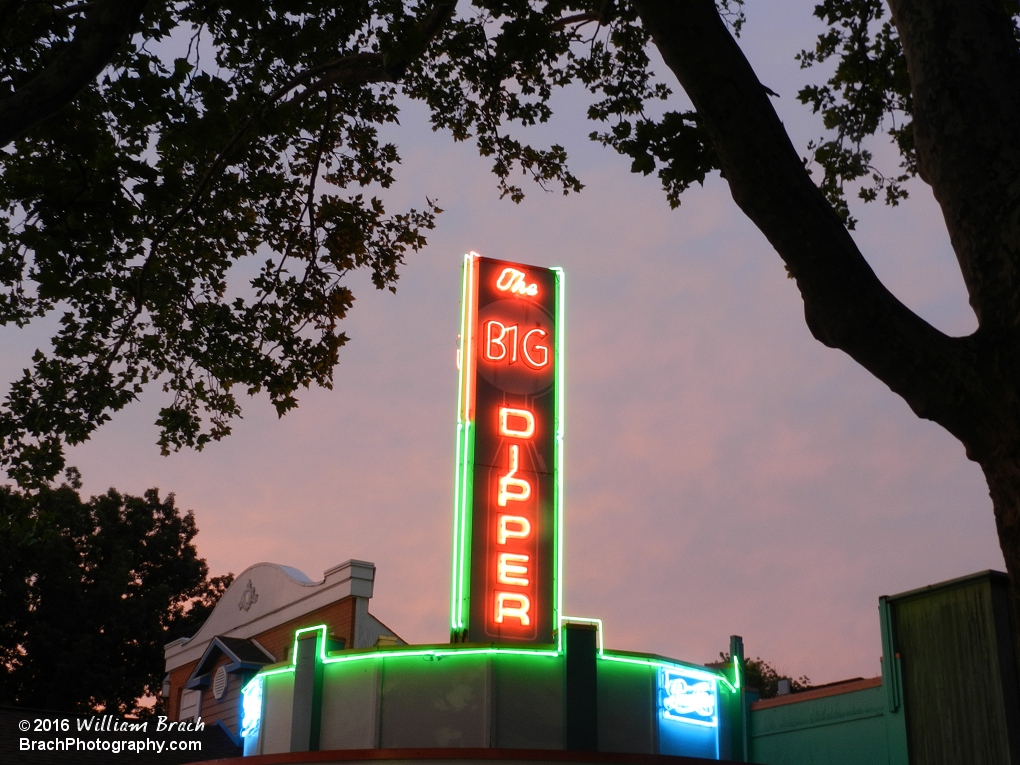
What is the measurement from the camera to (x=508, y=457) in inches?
748

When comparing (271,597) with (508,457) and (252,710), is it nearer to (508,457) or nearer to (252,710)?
(252,710)

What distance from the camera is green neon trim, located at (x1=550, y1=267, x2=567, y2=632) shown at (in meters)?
18.5

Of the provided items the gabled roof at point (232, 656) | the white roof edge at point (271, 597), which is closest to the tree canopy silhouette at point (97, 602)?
the white roof edge at point (271, 597)

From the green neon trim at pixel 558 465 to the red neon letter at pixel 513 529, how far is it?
1.76 ft

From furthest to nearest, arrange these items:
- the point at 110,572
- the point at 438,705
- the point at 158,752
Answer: the point at 110,572
the point at 158,752
the point at 438,705

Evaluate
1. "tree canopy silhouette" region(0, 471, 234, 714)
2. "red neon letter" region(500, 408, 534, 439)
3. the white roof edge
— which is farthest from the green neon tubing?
"tree canopy silhouette" region(0, 471, 234, 714)

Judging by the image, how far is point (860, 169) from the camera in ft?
47.4

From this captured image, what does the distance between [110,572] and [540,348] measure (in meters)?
37.7

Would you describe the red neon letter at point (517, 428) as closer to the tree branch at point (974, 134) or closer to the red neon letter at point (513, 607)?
the red neon letter at point (513, 607)

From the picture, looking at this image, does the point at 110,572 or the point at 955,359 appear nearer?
the point at 955,359

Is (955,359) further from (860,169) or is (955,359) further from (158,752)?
(158,752)

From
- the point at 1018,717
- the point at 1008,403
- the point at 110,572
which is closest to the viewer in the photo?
the point at 1008,403

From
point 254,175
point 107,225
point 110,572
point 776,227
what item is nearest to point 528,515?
point 254,175

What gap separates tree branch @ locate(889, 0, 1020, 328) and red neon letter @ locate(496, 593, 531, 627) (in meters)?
12.3
